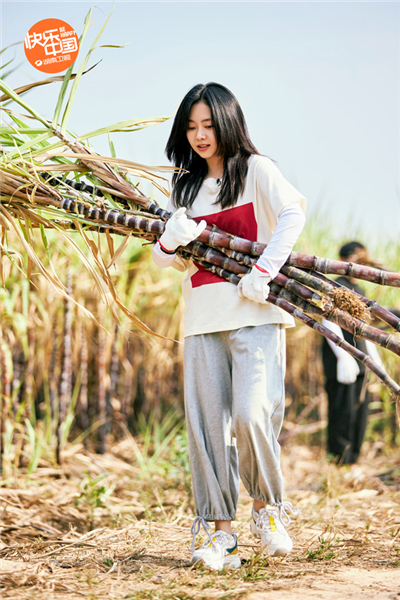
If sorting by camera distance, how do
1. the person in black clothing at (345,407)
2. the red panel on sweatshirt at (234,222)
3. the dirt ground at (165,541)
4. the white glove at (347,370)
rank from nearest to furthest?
the dirt ground at (165,541), the red panel on sweatshirt at (234,222), the white glove at (347,370), the person in black clothing at (345,407)

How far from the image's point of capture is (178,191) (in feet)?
6.64

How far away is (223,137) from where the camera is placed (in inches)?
73.2

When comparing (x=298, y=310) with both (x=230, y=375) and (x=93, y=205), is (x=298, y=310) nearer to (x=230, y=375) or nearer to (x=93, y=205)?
(x=230, y=375)

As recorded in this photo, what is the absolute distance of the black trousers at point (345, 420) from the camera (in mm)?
3906

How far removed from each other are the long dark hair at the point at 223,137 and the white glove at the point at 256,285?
0.30 m

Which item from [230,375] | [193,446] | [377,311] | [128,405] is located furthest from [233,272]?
[128,405]

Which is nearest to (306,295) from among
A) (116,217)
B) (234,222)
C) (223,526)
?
(234,222)

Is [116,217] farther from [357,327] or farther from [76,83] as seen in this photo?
[357,327]

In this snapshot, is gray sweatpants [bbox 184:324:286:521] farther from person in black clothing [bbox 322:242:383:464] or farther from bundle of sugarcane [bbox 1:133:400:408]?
person in black clothing [bbox 322:242:383:464]

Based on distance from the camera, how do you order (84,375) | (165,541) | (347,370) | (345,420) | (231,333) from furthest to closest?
(345,420), (84,375), (347,370), (165,541), (231,333)

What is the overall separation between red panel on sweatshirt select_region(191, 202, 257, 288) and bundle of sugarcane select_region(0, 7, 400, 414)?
40 millimetres

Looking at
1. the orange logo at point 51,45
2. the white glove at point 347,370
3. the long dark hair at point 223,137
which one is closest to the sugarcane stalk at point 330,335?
the long dark hair at point 223,137

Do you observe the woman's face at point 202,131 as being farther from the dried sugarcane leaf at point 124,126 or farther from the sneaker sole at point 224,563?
the sneaker sole at point 224,563

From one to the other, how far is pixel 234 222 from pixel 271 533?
3.52ft
